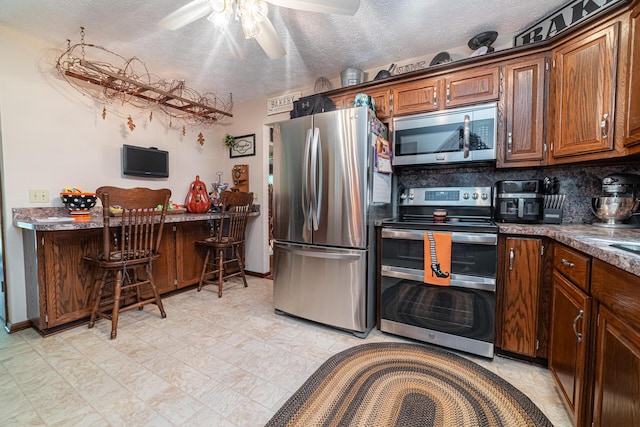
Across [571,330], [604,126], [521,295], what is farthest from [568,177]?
[571,330]

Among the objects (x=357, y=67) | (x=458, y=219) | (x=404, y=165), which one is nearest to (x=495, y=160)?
(x=458, y=219)

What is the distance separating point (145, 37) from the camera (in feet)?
7.38

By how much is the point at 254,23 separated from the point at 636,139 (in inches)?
83.7

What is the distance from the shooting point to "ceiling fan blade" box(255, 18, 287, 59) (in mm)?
1681

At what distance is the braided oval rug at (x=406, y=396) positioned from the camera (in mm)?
1258

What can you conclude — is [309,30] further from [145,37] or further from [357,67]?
[145,37]

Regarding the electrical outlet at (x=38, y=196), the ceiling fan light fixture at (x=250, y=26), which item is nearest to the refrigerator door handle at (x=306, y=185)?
the ceiling fan light fixture at (x=250, y=26)

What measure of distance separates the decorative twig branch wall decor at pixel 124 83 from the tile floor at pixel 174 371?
7.17 feet

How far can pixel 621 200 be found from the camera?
61.9 inches

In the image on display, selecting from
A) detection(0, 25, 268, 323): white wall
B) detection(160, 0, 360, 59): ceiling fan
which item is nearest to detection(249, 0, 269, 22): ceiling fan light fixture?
detection(160, 0, 360, 59): ceiling fan

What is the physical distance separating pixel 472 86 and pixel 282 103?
2203 mm

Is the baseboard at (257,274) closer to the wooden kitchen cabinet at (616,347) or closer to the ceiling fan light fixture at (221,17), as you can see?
the ceiling fan light fixture at (221,17)

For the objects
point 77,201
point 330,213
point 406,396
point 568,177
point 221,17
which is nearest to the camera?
point 406,396

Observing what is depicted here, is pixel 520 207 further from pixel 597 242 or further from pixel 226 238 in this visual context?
pixel 226 238
